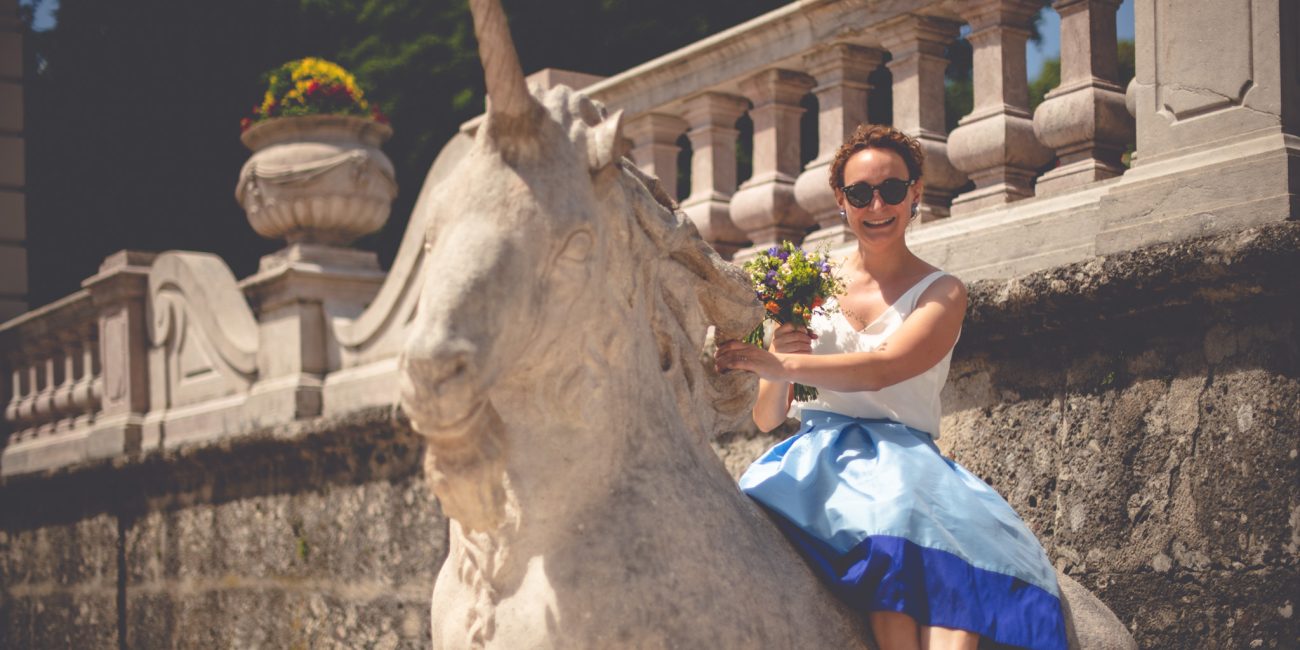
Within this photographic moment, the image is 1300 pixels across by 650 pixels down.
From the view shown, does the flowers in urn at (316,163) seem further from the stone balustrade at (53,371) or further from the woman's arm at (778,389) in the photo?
the woman's arm at (778,389)

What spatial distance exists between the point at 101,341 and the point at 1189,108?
7198 mm

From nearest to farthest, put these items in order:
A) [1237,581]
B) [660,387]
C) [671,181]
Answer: [660,387], [1237,581], [671,181]

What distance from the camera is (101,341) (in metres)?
9.12

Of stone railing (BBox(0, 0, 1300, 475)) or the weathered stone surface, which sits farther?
stone railing (BBox(0, 0, 1300, 475))

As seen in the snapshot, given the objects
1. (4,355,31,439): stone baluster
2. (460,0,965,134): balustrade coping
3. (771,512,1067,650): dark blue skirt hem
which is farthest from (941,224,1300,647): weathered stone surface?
(4,355,31,439): stone baluster

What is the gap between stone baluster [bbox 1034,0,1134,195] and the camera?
4281mm

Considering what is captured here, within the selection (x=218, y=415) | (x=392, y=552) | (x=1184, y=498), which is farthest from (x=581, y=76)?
(x=1184, y=498)

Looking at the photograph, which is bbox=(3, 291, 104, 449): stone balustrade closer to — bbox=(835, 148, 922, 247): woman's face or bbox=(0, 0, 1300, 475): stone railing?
bbox=(0, 0, 1300, 475): stone railing

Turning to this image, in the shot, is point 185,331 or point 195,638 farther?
point 185,331

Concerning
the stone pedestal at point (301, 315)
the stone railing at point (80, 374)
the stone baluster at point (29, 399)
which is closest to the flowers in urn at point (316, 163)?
the stone pedestal at point (301, 315)

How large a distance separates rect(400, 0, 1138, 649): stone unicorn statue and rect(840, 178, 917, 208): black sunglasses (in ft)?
1.72

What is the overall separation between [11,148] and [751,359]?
12298 millimetres

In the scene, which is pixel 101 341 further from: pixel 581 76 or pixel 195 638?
pixel 581 76

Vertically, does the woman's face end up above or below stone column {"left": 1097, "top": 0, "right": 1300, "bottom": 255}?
below
